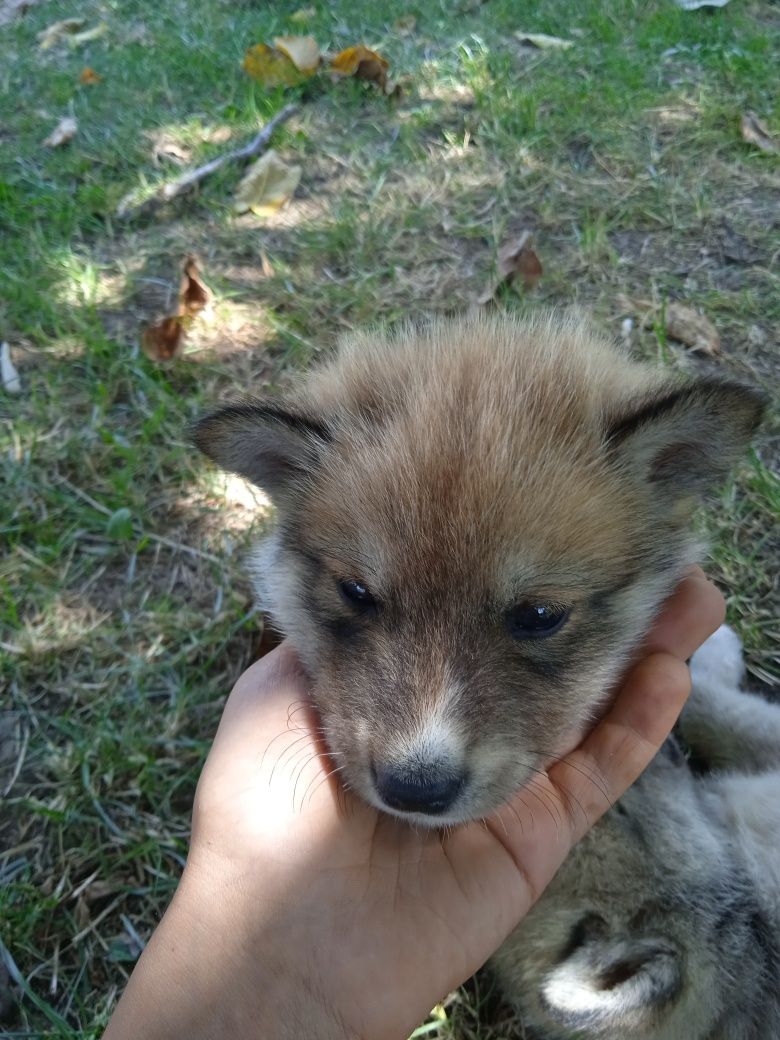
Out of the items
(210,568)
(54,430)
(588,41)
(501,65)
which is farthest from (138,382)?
(588,41)

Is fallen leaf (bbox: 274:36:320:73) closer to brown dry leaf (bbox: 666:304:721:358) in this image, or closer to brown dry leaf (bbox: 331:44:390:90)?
brown dry leaf (bbox: 331:44:390:90)

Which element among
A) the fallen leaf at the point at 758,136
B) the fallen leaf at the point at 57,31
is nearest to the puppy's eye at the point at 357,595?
the fallen leaf at the point at 758,136

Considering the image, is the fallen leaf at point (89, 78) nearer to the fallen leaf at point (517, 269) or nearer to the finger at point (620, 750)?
the fallen leaf at point (517, 269)

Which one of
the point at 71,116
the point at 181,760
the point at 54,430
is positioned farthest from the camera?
the point at 71,116

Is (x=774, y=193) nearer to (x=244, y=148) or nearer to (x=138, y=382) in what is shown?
(x=244, y=148)

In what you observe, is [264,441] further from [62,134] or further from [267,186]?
[62,134]

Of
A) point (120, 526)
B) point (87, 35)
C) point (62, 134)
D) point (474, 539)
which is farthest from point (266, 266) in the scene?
point (87, 35)

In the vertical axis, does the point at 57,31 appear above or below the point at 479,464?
below
